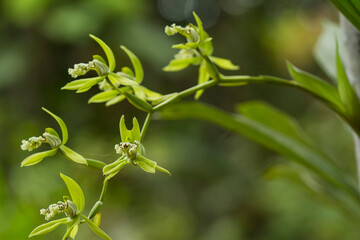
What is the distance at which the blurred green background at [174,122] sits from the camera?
1.80 metres

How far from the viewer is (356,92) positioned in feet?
1.10

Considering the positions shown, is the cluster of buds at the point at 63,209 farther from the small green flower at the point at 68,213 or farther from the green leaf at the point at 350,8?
the green leaf at the point at 350,8

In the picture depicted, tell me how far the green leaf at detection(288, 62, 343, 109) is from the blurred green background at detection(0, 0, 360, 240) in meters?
1.11

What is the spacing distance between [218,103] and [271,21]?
704 mm

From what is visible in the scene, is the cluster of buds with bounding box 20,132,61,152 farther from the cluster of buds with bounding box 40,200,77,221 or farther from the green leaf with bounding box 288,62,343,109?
the green leaf with bounding box 288,62,343,109

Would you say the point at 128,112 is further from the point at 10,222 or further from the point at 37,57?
the point at 10,222

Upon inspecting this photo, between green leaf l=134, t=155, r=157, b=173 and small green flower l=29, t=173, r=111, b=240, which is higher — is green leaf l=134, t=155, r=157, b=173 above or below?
above

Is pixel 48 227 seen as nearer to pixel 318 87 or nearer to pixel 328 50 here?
pixel 318 87

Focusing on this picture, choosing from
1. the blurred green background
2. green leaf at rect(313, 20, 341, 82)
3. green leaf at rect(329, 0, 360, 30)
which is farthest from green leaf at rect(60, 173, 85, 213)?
the blurred green background

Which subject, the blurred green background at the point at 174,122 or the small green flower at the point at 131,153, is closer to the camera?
the small green flower at the point at 131,153

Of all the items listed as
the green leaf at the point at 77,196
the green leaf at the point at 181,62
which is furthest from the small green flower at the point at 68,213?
the green leaf at the point at 181,62

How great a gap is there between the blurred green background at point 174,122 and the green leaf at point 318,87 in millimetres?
1106

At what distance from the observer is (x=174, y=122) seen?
2.89 m

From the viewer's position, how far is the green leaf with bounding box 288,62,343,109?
1.05 ft
